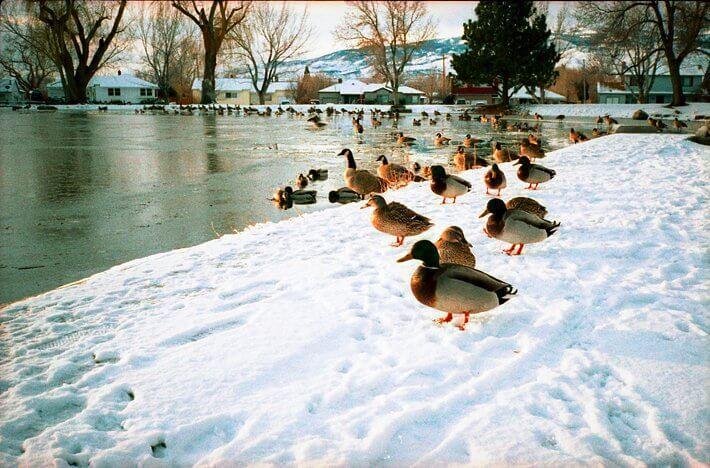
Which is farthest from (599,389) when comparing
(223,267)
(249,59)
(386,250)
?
(249,59)

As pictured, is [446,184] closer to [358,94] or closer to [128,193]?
[128,193]

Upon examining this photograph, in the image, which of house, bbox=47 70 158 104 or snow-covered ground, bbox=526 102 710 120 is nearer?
snow-covered ground, bbox=526 102 710 120

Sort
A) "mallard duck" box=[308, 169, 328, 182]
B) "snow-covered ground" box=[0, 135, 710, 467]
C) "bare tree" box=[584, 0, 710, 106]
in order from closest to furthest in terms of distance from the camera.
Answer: "snow-covered ground" box=[0, 135, 710, 467], "mallard duck" box=[308, 169, 328, 182], "bare tree" box=[584, 0, 710, 106]

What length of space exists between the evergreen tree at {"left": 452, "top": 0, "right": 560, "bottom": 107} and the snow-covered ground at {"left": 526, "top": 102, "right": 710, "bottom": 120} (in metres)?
2.72

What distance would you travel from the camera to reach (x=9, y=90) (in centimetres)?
8781

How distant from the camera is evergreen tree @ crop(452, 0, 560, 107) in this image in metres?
39.1

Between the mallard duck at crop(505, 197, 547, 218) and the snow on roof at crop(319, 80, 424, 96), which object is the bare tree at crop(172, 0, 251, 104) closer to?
the snow on roof at crop(319, 80, 424, 96)

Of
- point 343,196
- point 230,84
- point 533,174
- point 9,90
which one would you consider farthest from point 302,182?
point 9,90

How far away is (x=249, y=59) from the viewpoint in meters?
68.4

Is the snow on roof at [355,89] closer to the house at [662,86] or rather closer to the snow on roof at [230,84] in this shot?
the snow on roof at [230,84]

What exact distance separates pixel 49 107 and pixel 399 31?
38067 millimetres

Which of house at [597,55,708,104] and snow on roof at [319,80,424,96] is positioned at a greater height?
snow on roof at [319,80,424,96]

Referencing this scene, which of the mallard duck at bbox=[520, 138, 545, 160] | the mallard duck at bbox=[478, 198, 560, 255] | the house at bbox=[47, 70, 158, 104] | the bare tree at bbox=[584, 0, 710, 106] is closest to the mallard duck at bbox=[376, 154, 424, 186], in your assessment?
the mallard duck at bbox=[520, 138, 545, 160]

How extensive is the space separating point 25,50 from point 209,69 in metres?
41.9
